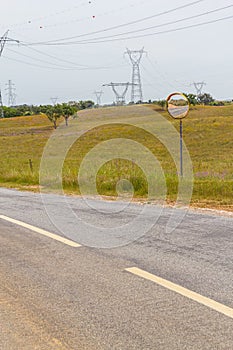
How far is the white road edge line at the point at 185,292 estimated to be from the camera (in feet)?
16.2

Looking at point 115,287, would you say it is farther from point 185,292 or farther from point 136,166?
point 136,166

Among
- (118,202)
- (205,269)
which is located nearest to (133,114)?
(118,202)

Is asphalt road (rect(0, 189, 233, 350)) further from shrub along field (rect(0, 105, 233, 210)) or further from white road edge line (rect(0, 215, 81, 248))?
shrub along field (rect(0, 105, 233, 210))

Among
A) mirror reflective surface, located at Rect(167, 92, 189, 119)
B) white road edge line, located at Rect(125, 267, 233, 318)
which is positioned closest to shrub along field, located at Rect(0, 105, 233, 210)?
mirror reflective surface, located at Rect(167, 92, 189, 119)

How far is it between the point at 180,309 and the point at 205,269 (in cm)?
137

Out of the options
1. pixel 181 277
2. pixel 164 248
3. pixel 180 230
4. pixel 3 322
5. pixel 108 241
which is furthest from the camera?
pixel 180 230

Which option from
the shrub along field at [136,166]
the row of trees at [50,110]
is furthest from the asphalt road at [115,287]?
the row of trees at [50,110]

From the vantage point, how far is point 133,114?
322 feet

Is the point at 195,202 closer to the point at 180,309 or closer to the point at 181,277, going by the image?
the point at 181,277

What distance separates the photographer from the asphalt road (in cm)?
446

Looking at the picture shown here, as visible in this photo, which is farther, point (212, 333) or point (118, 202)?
point (118, 202)

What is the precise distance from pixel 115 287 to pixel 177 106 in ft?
34.4

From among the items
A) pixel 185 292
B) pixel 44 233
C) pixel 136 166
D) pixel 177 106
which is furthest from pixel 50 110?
pixel 185 292

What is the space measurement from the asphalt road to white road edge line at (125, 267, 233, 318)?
55 mm
